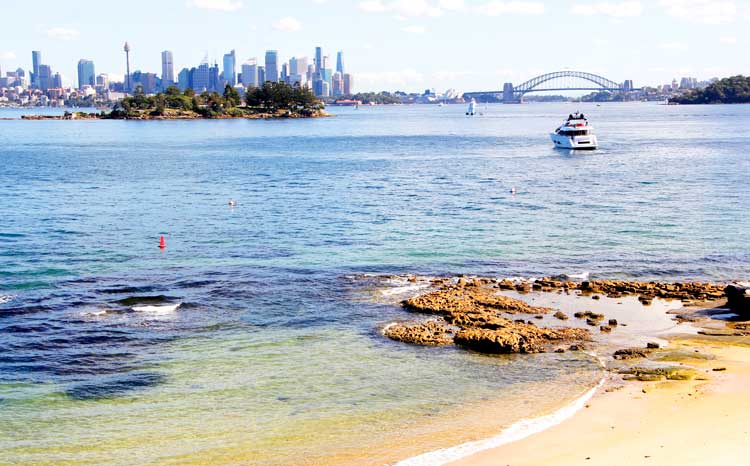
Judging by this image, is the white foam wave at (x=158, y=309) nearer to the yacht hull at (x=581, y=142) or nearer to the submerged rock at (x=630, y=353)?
the submerged rock at (x=630, y=353)

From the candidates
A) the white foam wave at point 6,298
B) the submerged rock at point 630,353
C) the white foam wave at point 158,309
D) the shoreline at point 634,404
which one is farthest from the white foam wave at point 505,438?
the white foam wave at point 6,298

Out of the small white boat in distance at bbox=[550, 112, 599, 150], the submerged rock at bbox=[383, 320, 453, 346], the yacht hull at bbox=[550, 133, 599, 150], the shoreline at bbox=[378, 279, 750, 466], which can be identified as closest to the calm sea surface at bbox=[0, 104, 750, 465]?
the submerged rock at bbox=[383, 320, 453, 346]

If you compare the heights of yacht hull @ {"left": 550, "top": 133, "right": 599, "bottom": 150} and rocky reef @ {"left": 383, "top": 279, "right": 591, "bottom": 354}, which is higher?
yacht hull @ {"left": 550, "top": 133, "right": 599, "bottom": 150}

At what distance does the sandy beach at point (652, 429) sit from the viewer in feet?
65.6

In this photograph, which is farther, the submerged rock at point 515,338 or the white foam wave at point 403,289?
the white foam wave at point 403,289

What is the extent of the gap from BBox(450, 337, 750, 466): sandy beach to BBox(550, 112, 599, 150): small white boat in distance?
91.0 meters

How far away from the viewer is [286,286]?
3841 centimetres

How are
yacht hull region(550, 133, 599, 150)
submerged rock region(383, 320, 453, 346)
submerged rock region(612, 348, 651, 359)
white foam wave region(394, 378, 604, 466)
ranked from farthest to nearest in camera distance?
1. yacht hull region(550, 133, 599, 150)
2. submerged rock region(383, 320, 453, 346)
3. submerged rock region(612, 348, 651, 359)
4. white foam wave region(394, 378, 604, 466)

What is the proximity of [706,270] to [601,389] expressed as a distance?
19218 mm

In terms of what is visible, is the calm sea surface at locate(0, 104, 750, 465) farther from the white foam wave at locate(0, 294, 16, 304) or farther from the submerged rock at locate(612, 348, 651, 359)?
the submerged rock at locate(612, 348, 651, 359)

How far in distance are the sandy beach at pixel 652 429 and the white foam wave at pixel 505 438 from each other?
239 millimetres

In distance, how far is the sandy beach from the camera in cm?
2000

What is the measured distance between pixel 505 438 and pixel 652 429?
381cm

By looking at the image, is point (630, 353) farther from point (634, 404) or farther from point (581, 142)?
point (581, 142)
